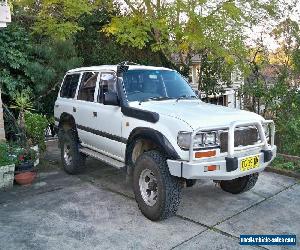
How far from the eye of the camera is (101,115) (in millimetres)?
5613

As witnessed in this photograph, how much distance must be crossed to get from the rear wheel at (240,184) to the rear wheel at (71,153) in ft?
9.08

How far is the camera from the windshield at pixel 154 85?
5.33 metres

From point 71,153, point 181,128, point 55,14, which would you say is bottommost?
point 71,153

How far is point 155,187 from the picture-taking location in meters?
4.62

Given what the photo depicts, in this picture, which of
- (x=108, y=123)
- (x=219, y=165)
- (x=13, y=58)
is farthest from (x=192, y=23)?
(x=219, y=165)

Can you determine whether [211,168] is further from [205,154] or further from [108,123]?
[108,123]

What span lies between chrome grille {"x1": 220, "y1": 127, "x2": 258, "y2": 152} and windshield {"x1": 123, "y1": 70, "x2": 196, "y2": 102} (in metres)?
1.43

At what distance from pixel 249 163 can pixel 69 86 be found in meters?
4.07

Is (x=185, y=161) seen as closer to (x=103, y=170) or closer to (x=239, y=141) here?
(x=239, y=141)

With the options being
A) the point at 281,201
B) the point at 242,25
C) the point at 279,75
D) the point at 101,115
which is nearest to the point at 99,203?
the point at 101,115

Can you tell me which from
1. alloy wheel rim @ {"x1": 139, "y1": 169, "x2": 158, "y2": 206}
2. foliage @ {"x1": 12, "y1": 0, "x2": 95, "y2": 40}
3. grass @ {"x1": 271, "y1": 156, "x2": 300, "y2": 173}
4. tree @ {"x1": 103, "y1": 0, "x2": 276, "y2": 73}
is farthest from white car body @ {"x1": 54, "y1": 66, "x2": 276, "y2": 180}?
foliage @ {"x1": 12, "y1": 0, "x2": 95, "y2": 40}

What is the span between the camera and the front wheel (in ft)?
14.1

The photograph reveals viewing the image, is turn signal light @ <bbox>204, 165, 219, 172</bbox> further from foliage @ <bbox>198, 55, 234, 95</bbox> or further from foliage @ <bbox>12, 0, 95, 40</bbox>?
foliage @ <bbox>198, 55, 234, 95</bbox>

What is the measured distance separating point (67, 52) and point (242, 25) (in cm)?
537
